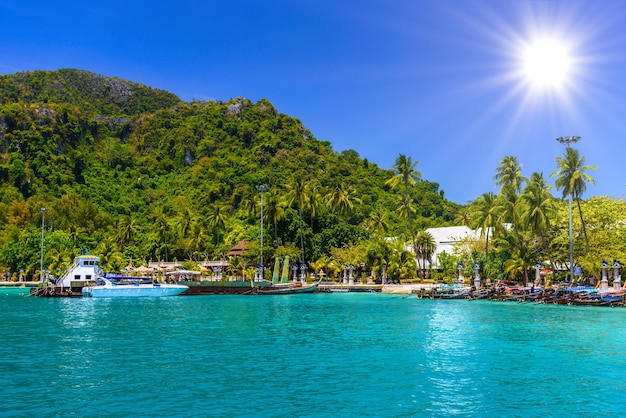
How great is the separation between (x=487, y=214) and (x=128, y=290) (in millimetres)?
47599

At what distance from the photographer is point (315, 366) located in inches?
886

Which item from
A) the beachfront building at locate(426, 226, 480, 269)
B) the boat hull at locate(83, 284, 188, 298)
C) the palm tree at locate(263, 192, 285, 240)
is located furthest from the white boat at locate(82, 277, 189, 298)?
the beachfront building at locate(426, 226, 480, 269)

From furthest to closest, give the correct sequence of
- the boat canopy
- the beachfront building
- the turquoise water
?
the beachfront building → the boat canopy → the turquoise water

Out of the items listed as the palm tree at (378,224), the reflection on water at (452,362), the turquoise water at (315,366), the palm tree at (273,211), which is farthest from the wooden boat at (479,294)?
the palm tree at (273,211)

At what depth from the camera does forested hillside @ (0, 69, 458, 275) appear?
93500mm

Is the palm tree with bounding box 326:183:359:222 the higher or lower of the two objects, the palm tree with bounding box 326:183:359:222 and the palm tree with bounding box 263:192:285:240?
the higher

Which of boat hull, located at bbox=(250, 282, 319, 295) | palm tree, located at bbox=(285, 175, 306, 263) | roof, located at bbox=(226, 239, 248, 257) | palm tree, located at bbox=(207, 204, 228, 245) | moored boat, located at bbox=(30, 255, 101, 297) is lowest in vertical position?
boat hull, located at bbox=(250, 282, 319, 295)

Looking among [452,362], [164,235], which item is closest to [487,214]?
[452,362]

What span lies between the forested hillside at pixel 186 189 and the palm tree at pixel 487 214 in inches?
457

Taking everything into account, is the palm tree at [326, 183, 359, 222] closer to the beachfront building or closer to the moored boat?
the beachfront building

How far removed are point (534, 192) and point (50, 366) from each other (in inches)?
2203

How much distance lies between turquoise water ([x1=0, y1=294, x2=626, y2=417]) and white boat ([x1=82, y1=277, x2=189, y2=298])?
27.7 meters

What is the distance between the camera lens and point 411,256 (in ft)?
264

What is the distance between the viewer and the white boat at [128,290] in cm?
6850
